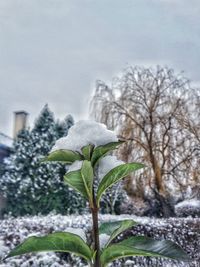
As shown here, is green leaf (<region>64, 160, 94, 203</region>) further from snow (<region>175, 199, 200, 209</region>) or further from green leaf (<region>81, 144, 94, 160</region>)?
snow (<region>175, 199, 200, 209</region>)

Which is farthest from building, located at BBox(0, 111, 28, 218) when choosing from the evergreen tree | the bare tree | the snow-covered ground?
the snow-covered ground

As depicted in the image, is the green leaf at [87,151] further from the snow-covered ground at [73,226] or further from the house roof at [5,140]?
the house roof at [5,140]

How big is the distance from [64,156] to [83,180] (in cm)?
9

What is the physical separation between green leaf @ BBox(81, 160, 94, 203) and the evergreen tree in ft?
32.4

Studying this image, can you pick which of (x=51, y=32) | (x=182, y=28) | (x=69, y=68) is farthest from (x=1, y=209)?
(x=182, y=28)

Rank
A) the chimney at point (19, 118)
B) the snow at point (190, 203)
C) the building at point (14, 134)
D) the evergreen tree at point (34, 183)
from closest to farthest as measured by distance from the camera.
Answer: the snow at point (190, 203), the evergreen tree at point (34, 183), the building at point (14, 134), the chimney at point (19, 118)

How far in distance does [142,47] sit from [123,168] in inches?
252

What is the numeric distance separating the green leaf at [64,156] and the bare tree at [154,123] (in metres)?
9.26

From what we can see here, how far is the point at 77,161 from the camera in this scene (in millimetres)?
1311

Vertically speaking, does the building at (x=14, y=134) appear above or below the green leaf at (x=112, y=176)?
above

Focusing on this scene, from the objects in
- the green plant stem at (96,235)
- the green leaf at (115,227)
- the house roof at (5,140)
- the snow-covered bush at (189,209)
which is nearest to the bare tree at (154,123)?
the snow-covered bush at (189,209)

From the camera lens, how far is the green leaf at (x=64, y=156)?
1.30 m

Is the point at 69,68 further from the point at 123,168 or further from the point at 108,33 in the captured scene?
the point at 123,168

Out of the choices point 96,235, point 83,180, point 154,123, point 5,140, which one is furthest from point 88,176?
point 5,140
